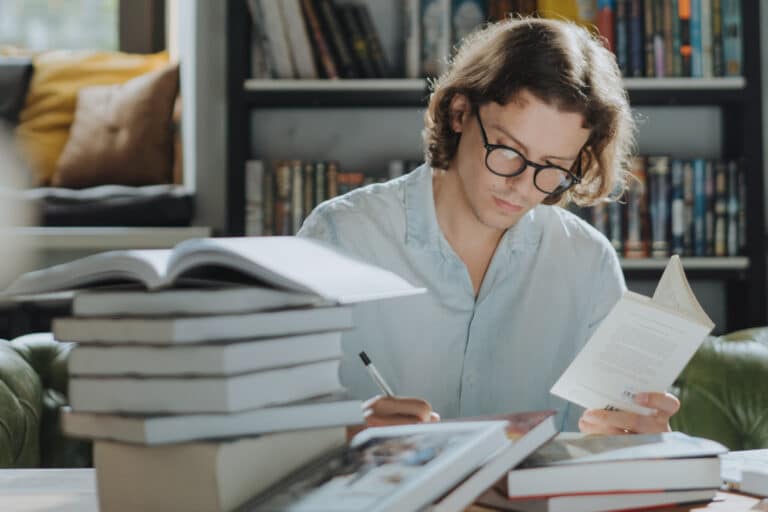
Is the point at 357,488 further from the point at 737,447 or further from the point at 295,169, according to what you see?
the point at 295,169

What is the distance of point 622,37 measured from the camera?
99.2 inches

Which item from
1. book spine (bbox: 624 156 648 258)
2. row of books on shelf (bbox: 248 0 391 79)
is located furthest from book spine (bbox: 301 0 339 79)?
book spine (bbox: 624 156 648 258)

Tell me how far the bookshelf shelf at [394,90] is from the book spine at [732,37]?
3cm

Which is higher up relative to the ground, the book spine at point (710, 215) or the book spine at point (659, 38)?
the book spine at point (659, 38)

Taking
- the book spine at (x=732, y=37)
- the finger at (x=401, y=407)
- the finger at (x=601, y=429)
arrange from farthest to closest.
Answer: the book spine at (x=732, y=37)
the finger at (x=601, y=429)
the finger at (x=401, y=407)

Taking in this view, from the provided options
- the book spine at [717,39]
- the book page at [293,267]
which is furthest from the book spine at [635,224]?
the book page at [293,267]

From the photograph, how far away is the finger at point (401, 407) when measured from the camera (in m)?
1.02

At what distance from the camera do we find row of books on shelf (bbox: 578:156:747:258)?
2.54 m

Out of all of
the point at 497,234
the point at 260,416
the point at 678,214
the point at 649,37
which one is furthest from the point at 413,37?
the point at 260,416

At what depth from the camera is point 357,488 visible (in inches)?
27.5

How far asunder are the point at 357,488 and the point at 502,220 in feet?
2.75

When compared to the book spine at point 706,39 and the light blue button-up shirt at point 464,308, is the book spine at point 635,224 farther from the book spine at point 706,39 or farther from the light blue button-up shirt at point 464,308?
the light blue button-up shirt at point 464,308

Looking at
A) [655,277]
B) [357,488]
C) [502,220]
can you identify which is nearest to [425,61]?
[655,277]

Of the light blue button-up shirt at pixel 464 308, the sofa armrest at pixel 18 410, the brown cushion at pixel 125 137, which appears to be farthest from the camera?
the brown cushion at pixel 125 137
